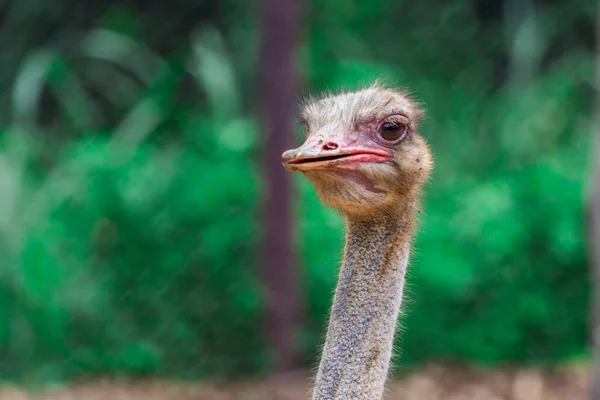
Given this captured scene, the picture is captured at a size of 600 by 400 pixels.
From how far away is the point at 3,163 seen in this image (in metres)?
3.16

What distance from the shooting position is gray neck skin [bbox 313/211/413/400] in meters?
1.42

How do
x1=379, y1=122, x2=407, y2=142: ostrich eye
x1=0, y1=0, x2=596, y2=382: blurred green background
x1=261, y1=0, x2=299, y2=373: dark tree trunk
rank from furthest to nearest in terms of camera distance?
x1=0, y1=0, x2=596, y2=382: blurred green background, x1=261, y1=0, x2=299, y2=373: dark tree trunk, x1=379, y1=122, x2=407, y2=142: ostrich eye

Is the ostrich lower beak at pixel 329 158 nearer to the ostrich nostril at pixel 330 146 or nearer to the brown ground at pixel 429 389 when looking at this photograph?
the ostrich nostril at pixel 330 146

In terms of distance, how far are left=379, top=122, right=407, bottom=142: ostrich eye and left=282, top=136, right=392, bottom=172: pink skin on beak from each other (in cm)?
2

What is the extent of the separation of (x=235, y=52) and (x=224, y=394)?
1210mm

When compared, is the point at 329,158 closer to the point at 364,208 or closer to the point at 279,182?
the point at 364,208

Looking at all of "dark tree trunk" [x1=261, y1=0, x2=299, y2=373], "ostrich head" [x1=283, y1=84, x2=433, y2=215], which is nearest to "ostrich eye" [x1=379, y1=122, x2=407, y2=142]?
"ostrich head" [x1=283, y1=84, x2=433, y2=215]

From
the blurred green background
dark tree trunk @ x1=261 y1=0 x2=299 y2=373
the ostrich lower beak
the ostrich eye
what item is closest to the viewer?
the ostrich lower beak

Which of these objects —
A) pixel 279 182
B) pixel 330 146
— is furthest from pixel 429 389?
pixel 330 146

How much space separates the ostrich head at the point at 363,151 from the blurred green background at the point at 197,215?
1206mm

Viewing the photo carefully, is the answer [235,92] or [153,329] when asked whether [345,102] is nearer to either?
[153,329]

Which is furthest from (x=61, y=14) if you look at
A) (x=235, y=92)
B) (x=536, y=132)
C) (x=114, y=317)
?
(x=536, y=132)

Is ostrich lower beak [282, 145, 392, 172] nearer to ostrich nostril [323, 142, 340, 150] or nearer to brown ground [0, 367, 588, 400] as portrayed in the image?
ostrich nostril [323, 142, 340, 150]

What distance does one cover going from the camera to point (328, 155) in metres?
1.40
